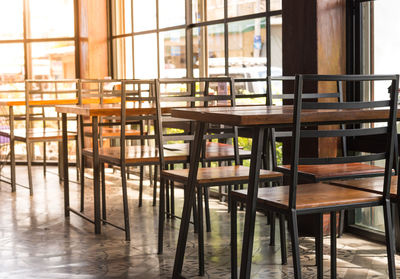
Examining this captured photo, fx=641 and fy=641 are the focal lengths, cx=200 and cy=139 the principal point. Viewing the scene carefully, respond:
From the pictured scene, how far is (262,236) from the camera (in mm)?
4086

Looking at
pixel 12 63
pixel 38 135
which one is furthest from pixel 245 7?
pixel 12 63

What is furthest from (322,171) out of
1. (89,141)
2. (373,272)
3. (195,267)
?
(89,141)

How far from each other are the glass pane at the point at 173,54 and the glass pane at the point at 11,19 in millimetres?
2365

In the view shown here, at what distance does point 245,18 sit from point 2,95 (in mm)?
3992

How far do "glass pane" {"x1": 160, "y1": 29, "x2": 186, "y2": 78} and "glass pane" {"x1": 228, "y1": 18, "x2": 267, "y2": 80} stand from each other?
0.97 m

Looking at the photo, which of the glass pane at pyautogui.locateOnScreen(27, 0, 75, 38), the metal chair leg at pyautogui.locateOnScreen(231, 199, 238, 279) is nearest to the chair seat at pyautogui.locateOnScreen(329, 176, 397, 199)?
the metal chair leg at pyautogui.locateOnScreen(231, 199, 238, 279)

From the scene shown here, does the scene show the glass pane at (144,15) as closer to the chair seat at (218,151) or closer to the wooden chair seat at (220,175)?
the chair seat at (218,151)

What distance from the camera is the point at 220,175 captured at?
10.6 feet

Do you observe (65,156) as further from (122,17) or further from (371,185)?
(122,17)

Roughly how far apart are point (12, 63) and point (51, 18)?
737 mm

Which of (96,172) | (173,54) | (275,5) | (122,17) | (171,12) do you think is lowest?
(96,172)

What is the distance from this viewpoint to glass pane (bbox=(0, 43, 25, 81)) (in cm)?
788

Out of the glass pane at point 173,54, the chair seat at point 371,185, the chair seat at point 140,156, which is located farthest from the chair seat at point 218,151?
the glass pane at point 173,54

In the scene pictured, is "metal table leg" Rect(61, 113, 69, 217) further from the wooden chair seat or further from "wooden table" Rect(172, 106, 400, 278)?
"wooden table" Rect(172, 106, 400, 278)
